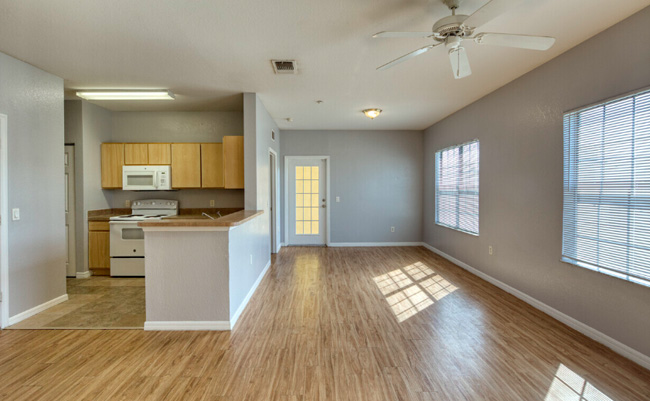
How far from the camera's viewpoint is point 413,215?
23.2ft

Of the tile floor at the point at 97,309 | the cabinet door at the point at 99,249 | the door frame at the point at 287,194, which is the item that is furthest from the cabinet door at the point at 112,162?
the door frame at the point at 287,194

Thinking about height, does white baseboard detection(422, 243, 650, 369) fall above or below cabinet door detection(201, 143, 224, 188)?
below

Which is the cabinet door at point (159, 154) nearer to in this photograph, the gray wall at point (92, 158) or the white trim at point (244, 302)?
the gray wall at point (92, 158)

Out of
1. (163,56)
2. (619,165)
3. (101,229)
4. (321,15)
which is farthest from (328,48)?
(101,229)

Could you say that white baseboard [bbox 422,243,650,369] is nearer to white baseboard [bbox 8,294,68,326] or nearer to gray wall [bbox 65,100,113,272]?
white baseboard [bbox 8,294,68,326]

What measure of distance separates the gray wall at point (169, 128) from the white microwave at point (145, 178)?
Answer: 330mm

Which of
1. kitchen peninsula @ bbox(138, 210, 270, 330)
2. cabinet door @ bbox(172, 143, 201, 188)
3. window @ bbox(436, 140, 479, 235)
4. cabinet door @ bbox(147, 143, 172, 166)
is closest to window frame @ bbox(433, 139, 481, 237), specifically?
window @ bbox(436, 140, 479, 235)

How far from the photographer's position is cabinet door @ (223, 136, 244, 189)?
4.48 m

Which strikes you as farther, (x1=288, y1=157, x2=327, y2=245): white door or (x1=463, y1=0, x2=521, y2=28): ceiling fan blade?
(x1=288, y1=157, x2=327, y2=245): white door

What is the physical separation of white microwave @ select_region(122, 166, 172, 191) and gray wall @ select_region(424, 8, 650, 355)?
476 centimetres

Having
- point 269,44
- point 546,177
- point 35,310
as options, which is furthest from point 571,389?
point 35,310

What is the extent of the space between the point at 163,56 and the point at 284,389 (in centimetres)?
304

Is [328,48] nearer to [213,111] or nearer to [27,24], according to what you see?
[27,24]

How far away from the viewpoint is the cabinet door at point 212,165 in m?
4.94
